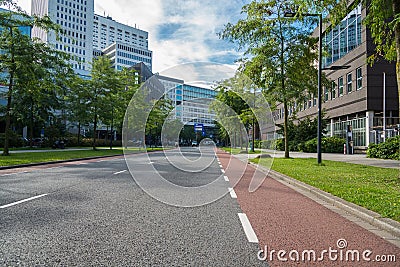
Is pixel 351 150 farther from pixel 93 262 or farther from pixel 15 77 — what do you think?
pixel 93 262

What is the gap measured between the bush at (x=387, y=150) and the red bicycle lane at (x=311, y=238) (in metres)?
19.0

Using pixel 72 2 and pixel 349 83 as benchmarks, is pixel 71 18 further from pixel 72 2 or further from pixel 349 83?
pixel 349 83

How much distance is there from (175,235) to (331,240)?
2.16 m

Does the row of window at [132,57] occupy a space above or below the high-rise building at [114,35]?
below

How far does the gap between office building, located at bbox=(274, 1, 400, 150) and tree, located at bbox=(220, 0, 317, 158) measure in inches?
335

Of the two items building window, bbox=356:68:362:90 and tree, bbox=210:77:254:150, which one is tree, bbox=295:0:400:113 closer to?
tree, bbox=210:77:254:150

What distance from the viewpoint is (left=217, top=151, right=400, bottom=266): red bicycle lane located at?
160 inches

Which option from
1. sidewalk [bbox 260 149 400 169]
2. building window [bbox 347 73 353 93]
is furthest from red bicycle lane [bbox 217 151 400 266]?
building window [bbox 347 73 353 93]

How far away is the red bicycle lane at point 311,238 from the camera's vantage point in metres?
4.07

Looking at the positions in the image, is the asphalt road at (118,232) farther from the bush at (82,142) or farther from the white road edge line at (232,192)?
the bush at (82,142)

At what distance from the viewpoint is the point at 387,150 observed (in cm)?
2458

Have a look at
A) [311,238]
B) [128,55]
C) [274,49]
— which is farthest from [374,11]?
[128,55]

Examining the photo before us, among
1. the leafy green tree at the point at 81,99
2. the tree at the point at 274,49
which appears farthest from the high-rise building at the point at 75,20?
the tree at the point at 274,49

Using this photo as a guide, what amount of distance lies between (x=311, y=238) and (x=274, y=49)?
19007 mm
